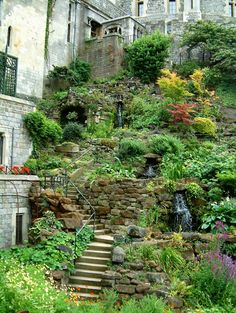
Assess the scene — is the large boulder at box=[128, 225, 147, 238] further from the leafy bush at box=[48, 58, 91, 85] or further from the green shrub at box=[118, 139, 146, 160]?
the leafy bush at box=[48, 58, 91, 85]

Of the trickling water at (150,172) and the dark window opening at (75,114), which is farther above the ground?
the dark window opening at (75,114)

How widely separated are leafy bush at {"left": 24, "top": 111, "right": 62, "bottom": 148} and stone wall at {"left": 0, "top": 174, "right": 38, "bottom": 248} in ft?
8.19

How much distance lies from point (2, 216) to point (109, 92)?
49.7 feet

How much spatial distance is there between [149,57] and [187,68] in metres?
3.41

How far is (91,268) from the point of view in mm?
10961

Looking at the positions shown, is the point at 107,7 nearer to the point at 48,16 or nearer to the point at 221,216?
the point at 48,16

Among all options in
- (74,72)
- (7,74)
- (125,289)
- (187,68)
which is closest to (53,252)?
(125,289)

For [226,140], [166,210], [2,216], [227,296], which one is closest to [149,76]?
[226,140]

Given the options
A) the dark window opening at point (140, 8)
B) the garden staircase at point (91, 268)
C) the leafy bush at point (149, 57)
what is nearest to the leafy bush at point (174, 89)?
the leafy bush at point (149, 57)

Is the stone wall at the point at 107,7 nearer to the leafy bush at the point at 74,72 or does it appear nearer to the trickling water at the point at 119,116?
the leafy bush at the point at 74,72

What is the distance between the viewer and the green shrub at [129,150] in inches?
714

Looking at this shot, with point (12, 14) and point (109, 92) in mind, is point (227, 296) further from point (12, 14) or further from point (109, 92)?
point (12, 14)

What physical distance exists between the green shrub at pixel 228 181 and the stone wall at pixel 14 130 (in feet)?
23.5

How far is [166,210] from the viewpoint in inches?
547
